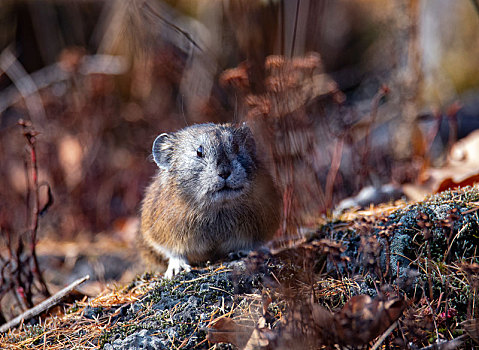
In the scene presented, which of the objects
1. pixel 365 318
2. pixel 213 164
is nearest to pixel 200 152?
pixel 213 164

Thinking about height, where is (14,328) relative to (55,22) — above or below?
below

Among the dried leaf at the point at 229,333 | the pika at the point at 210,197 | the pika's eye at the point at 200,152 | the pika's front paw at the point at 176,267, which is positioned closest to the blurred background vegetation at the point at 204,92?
the pika at the point at 210,197

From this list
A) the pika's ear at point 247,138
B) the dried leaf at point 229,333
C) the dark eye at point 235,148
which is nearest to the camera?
the dried leaf at point 229,333

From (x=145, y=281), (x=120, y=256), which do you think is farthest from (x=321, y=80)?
(x=145, y=281)

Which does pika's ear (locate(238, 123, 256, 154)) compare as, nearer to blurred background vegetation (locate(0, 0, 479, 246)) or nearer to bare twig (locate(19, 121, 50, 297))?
blurred background vegetation (locate(0, 0, 479, 246))

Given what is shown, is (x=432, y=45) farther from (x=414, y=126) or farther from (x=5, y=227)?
(x=5, y=227)

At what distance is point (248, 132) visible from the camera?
3.61 metres

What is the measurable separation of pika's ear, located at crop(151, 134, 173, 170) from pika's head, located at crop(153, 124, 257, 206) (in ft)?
0.14

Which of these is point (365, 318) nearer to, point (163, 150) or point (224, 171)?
point (224, 171)

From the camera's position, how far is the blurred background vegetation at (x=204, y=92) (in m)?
5.29

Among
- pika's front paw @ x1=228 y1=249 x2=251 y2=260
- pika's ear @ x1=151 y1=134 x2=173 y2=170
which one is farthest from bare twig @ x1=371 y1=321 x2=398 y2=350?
pika's ear @ x1=151 y1=134 x2=173 y2=170

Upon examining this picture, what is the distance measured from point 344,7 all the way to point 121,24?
4877mm

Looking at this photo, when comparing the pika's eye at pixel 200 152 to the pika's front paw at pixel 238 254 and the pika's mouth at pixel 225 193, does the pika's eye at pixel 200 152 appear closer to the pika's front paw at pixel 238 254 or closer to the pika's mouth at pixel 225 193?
the pika's mouth at pixel 225 193

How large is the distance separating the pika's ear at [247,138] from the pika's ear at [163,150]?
0.59 m
